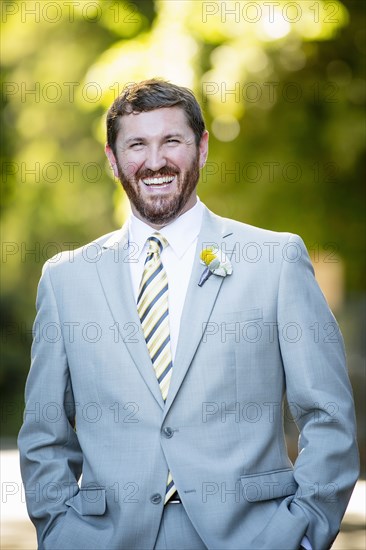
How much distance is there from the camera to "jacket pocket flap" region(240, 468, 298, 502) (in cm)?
395

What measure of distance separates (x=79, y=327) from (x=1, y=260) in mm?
11388

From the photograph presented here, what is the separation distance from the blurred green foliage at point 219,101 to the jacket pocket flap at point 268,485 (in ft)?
11.2

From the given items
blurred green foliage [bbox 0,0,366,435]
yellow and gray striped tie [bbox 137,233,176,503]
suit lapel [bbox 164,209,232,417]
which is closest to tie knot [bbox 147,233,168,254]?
yellow and gray striped tie [bbox 137,233,176,503]

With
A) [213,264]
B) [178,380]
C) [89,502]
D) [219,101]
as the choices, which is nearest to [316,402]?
[178,380]

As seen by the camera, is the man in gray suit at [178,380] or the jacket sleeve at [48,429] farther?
the jacket sleeve at [48,429]

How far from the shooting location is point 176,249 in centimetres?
429

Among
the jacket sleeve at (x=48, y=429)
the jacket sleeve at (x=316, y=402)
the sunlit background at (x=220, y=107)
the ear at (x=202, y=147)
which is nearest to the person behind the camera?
the jacket sleeve at (x=316, y=402)

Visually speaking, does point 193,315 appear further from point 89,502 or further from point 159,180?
point 89,502

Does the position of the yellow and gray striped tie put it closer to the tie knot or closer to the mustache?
the tie knot

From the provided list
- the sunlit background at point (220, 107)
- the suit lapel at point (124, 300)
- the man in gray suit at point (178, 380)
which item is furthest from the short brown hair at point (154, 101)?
the sunlit background at point (220, 107)

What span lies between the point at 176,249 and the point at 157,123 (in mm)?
430

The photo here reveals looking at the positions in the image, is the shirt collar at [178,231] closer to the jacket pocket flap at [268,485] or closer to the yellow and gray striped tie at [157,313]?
the yellow and gray striped tie at [157,313]

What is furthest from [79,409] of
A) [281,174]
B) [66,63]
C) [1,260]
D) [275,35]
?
[1,260]

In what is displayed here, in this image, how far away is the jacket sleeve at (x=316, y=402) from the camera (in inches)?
155
